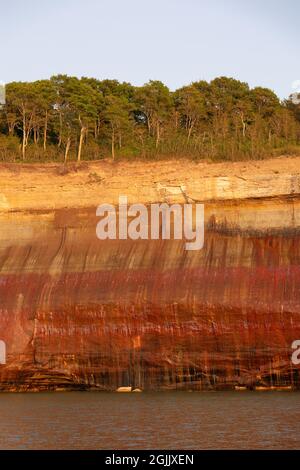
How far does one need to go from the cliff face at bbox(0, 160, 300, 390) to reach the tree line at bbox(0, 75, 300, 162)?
4225 millimetres

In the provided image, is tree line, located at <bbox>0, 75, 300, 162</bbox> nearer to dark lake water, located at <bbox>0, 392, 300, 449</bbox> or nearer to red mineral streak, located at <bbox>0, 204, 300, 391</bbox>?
red mineral streak, located at <bbox>0, 204, 300, 391</bbox>

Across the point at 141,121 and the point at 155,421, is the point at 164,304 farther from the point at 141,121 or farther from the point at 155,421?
the point at 141,121

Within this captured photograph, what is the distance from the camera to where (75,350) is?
2956 centimetres

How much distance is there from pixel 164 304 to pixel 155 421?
927 centimetres

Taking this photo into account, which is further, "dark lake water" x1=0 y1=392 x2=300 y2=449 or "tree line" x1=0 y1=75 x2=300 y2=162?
"tree line" x1=0 y1=75 x2=300 y2=162

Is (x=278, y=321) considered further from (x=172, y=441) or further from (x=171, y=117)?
(x=171, y=117)

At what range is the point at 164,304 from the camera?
29266 mm

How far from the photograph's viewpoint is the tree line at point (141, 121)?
3681cm

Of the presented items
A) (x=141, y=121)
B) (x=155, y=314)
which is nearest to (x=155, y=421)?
(x=155, y=314)

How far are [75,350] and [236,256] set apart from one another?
21.5 feet

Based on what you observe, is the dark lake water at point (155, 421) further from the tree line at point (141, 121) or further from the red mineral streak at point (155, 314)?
the tree line at point (141, 121)

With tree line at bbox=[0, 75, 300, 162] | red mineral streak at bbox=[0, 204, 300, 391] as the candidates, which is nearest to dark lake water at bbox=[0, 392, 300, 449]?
red mineral streak at bbox=[0, 204, 300, 391]

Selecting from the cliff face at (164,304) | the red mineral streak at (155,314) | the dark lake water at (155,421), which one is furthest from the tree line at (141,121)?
the dark lake water at (155,421)

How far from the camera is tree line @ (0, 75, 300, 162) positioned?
3681cm
